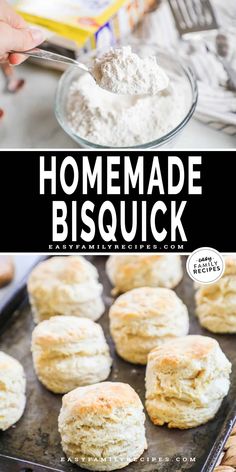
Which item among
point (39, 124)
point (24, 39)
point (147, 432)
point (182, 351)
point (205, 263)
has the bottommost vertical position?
point (147, 432)

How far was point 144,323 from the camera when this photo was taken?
1036mm

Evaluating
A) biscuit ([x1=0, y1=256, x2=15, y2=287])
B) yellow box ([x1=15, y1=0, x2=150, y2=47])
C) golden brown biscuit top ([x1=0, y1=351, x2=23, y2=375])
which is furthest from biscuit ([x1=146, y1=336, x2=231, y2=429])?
yellow box ([x1=15, y1=0, x2=150, y2=47])

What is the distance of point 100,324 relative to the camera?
3.70ft

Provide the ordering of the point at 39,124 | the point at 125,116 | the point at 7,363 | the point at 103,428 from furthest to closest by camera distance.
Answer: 1. the point at 39,124
2. the point at 125,116
3. the point at 7,363
4. the point at 103,428

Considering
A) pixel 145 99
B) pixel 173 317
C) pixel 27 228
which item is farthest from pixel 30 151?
pixel 173 317

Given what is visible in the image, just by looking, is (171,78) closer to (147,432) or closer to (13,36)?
(13,36)

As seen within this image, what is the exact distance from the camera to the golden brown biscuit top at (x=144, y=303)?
1.04m

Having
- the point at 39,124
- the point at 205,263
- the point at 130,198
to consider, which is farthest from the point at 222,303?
the point at 39,124

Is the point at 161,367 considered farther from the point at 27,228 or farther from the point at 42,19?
the point at 42,19

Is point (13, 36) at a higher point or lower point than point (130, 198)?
higher

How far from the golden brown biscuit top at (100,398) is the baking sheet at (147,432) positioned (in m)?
0.07

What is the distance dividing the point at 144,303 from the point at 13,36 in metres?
0.46

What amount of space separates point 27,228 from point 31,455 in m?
0.33

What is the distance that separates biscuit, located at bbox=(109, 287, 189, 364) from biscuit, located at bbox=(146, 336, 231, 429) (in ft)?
0.24
